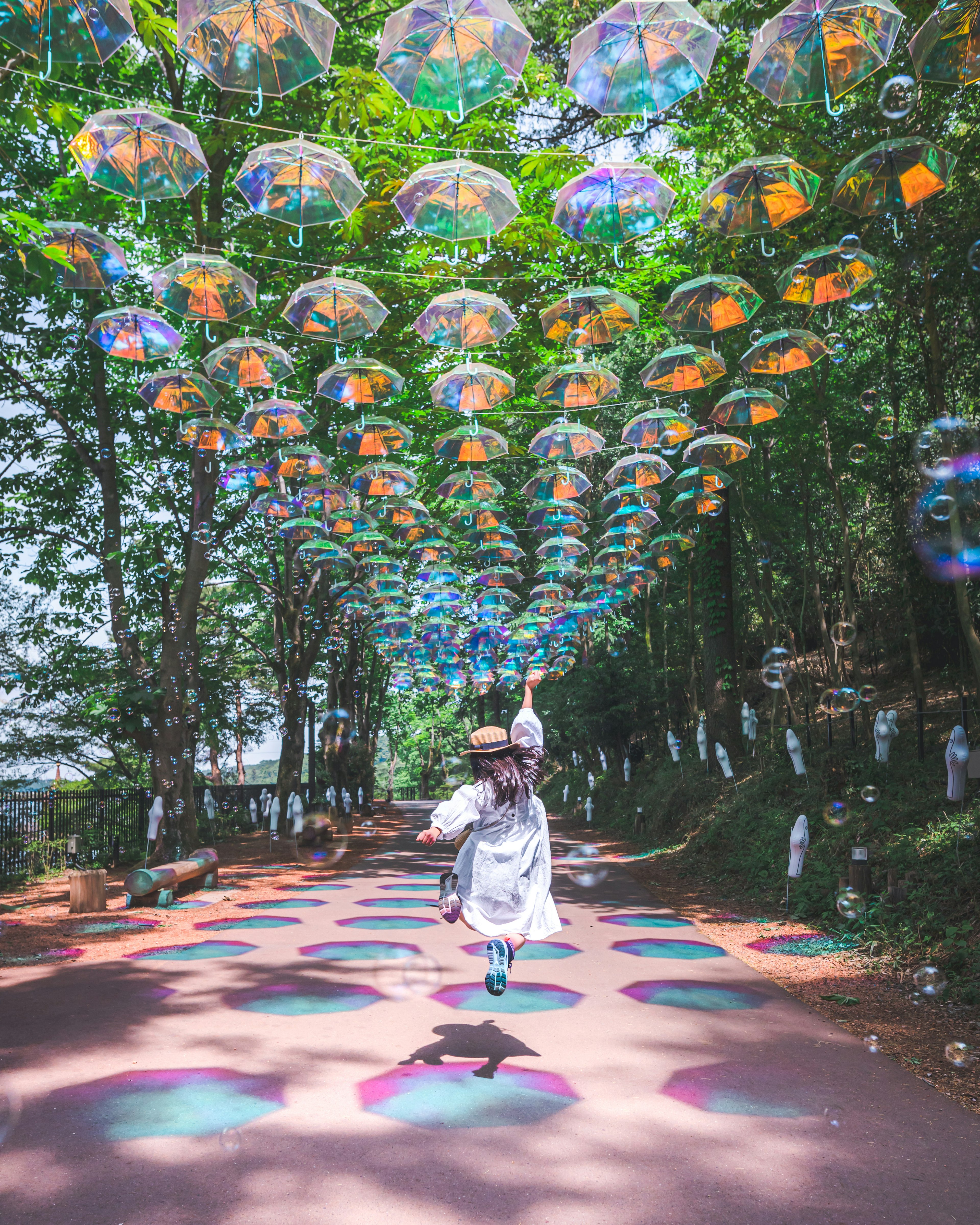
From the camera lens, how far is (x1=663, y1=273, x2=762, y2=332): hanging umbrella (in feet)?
24.1

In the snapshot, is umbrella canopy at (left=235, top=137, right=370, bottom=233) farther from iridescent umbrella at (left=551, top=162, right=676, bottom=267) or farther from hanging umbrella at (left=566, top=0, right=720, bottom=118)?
hanging umbrella at (left=566, top=0, right=720, bottom=118)

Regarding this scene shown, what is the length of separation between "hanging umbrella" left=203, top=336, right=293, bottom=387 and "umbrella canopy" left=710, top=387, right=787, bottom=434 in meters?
4.25

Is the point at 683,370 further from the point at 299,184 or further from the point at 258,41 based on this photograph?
the point at 258,41

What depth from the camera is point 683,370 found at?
27.7 feet

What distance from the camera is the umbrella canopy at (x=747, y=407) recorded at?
29.5 feet

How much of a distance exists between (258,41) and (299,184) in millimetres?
1186

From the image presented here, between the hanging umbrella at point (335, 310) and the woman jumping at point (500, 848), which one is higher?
the hanging umbrella at point (335, 310)

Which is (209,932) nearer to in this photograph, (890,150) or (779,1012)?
(779,1012)

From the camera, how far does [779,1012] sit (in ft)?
21.8

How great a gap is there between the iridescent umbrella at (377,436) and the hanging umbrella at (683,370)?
3.34 metres

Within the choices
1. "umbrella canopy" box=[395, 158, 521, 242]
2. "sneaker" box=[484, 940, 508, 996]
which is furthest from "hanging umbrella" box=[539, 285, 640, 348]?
"sneaker" box=[484, 940, 508, 996]

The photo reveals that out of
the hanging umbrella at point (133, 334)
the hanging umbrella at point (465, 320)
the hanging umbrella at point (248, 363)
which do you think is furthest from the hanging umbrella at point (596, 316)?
the hanging umbrella at point (133, 334)

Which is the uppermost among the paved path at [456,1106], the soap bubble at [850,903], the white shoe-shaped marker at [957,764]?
the white shoe-shaped marker at [957,764]

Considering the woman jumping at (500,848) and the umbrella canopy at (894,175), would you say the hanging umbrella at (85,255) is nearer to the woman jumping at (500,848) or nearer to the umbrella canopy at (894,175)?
the woman jumping at (500,848)
